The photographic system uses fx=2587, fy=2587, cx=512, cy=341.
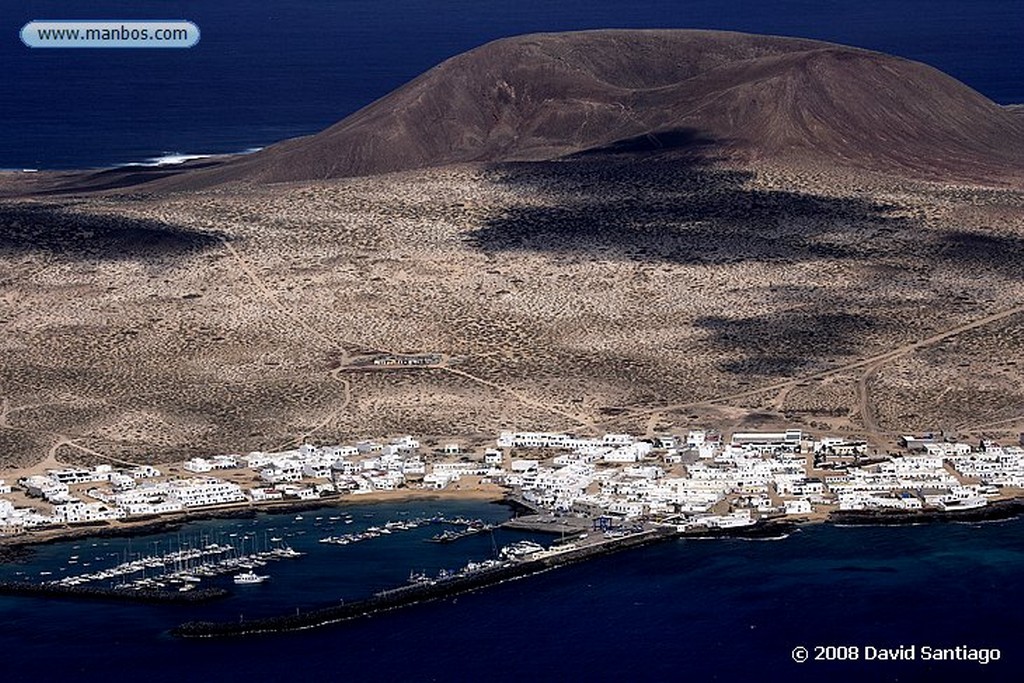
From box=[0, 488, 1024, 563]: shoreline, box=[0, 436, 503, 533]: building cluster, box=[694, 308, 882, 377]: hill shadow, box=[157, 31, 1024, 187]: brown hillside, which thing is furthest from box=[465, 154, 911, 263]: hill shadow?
box=[0, 488, 1024, 563]: shoreline

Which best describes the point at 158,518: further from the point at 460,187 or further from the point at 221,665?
the point at 460,187

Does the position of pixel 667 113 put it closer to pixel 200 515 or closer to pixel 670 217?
pixel 670 217

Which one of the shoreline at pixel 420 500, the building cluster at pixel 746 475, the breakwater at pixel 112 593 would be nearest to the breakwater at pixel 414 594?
the shoreline at pixel 420 500

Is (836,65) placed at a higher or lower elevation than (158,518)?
higher

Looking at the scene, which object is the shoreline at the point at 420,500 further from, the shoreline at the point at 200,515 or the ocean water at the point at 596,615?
the ocean water at the point at 596,615

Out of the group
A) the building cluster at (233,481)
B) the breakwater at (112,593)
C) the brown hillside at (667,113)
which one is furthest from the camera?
the brown hillside at (667,113)

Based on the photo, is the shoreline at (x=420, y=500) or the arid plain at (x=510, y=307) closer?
the shoreline at (x=420, y=500)

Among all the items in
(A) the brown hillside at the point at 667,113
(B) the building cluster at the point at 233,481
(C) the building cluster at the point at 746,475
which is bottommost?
(C) the building cluster at the point at 746,475

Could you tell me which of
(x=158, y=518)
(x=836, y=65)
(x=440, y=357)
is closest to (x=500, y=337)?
(x=440, y=357)
